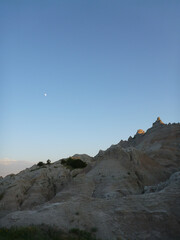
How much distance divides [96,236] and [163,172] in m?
29.7

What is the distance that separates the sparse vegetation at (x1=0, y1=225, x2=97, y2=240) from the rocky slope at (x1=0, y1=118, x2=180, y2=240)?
3.79ft

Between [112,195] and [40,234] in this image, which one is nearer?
[40,234]

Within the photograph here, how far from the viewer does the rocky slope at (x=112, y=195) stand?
51.1ft

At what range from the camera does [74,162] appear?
2013 inches

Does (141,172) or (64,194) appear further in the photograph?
(141,172)

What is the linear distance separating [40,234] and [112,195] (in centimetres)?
1646

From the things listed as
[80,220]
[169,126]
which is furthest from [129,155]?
[169,126]

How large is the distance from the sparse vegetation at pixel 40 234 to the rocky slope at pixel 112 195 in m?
1.15

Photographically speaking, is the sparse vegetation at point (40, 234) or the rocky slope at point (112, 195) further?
the rocky slope at point (112, 195)

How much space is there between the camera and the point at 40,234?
11609 mm

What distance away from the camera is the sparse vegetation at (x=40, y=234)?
35.4 feet

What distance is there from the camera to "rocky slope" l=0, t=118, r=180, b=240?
15.6m

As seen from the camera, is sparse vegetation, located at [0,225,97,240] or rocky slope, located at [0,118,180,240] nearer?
sparse vegetation, located at [0,225,97,240]

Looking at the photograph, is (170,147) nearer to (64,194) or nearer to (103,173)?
(103,173)
